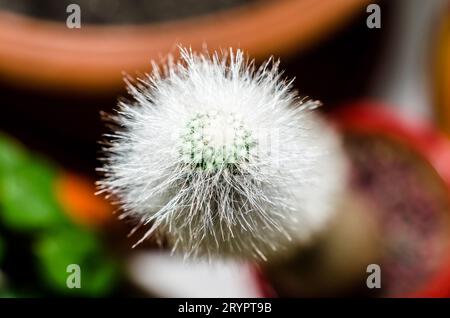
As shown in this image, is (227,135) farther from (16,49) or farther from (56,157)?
(56,157)

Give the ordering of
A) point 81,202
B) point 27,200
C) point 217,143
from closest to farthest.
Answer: point 217,143 < point 27,200 < point 81,202

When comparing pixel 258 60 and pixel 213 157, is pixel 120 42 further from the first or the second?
pixel 213 157

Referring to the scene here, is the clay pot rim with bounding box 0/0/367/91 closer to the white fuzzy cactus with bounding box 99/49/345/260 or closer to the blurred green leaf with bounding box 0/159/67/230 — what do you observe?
the blurred green leaf with bounding box 0/159/67/230

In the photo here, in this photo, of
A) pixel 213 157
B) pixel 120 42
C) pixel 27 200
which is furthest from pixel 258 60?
pixel 213 157

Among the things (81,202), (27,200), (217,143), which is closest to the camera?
(217,143)

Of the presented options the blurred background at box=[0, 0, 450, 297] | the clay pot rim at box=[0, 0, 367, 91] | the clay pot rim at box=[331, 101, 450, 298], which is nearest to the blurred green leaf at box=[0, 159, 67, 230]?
the blurred background at box=[0, 0, 450, 297]

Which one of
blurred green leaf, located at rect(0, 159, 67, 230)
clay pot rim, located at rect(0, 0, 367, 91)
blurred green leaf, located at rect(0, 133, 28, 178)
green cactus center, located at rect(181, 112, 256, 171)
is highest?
clay pot rim, located at rect(0, 0, 367, 91)

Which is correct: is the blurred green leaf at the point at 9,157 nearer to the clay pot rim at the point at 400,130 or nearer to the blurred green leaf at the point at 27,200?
the blurred green leaf at the point at 27,200
